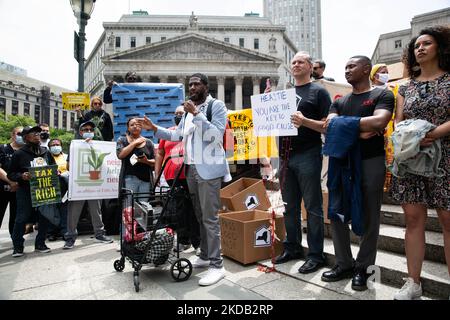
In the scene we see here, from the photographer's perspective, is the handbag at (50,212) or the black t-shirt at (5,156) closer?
the handbag at (50,212)

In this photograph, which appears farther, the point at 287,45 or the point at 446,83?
the point at 287,45

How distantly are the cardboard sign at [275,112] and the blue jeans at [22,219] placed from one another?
3.79 metres

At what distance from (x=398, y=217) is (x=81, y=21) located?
7157 mm

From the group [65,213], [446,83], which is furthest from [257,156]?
[446,83]

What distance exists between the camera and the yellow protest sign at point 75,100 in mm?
6438

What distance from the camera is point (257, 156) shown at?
749cm

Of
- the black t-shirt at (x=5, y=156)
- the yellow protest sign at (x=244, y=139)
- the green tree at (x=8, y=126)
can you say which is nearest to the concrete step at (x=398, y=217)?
the yellow protest sign at (x=244, y=139)

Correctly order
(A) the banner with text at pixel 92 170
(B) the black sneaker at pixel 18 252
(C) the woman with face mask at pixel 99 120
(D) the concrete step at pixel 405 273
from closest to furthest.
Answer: (D) the concrete step at pixel 405 273, (B) the black sneaker at pixel 18 252, (A) the banner with text at pixel 92 170, (C) the woman with face mask at pixel 99 120

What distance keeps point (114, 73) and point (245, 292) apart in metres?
46.9

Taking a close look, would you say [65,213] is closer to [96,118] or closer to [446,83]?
[96,118]

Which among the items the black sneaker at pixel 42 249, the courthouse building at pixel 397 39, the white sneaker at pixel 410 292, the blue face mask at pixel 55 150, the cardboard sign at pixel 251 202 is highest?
the courthouse building at pixel 397 39

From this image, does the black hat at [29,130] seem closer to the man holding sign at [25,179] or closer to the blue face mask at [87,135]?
the man holding sign at [25,179]

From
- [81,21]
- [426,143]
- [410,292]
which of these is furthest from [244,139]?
[410,292]

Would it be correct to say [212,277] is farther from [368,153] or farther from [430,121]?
[430,121]
